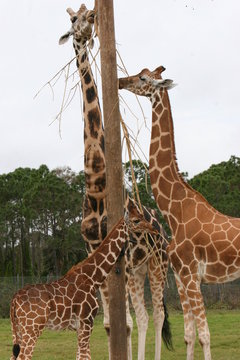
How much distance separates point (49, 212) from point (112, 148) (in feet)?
65.4

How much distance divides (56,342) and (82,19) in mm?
6642

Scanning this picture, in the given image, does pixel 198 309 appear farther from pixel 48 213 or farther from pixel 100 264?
pixel 48 213

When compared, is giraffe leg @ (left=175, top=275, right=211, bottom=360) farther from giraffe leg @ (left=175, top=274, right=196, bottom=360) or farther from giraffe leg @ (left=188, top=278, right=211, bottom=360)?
giraffe leg @ (left=175, top=274, right=196, bottom=360)

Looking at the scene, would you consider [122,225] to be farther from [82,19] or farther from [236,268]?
[82,19]

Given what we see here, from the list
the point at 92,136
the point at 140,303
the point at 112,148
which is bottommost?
the point at 140,303

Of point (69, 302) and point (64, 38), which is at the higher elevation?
point (64, 38)

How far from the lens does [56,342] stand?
11.5 meters

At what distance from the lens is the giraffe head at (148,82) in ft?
22.7

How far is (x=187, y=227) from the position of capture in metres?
6.96

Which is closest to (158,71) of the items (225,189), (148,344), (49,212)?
(148,344)

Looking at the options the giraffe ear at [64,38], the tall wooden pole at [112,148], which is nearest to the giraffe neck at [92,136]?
the giraffe ear at [64,38]

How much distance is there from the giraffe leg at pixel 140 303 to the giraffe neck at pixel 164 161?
4.99ft

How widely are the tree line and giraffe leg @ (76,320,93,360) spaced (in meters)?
14.7

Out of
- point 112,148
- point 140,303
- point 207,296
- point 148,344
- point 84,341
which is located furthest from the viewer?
point 207,296
